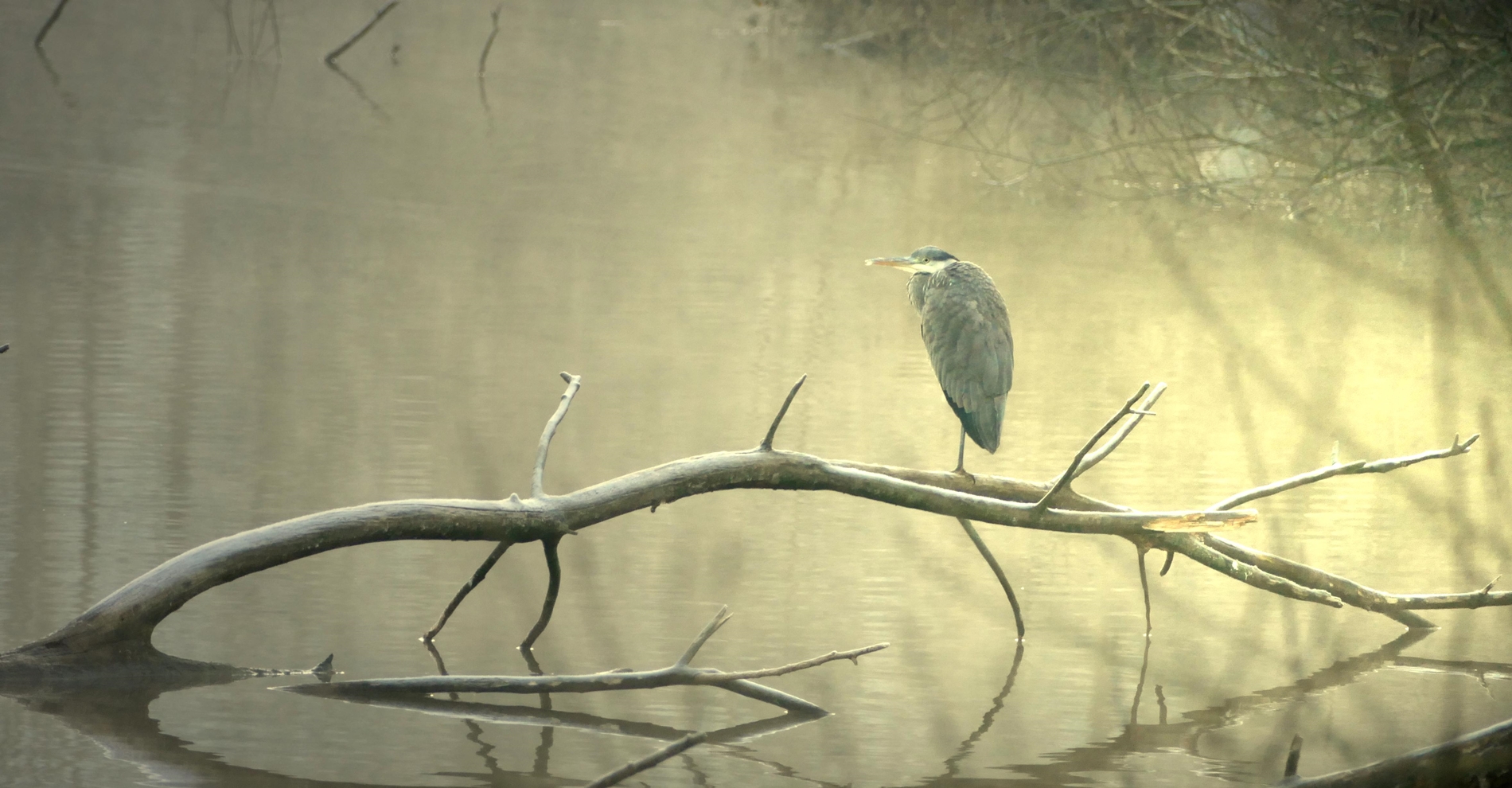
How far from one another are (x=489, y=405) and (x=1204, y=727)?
326 cm

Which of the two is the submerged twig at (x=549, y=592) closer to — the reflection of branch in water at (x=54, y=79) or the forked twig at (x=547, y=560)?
the forked twig at (x=547, y=560)

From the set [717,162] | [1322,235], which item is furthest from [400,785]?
[717,162]

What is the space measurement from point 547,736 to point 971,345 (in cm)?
214

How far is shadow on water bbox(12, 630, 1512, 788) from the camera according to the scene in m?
3.47

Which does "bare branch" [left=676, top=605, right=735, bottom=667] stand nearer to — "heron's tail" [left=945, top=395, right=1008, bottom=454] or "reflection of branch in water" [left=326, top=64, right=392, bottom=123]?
"heron's tail" [left=945, top=395, right=1008, bottom=454]

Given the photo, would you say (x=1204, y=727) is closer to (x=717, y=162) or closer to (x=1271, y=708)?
(x=1271, y=708)

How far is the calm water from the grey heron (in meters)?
0.41

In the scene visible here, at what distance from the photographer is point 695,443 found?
621 centimetres

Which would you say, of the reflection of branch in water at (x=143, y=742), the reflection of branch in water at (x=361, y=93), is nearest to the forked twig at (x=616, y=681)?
the reflection of branch in water at (x=143, y=742)

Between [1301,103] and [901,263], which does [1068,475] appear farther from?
[1301,103]

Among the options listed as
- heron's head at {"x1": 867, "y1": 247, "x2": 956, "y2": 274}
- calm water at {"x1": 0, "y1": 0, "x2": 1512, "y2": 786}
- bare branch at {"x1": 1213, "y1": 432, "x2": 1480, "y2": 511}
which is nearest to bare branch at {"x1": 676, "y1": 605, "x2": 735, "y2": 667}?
calm water at {"x1": 0, "y1": 0, "x2": 1512, "y2": 786}

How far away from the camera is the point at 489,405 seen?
652 centimetres

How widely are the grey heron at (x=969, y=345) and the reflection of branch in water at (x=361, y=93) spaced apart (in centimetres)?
1092

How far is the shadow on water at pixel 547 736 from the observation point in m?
3.47
